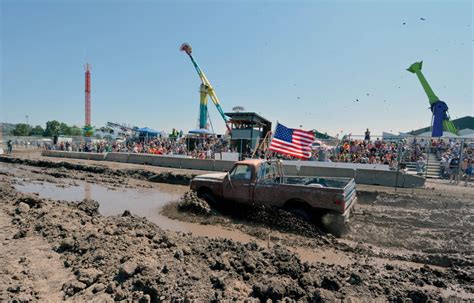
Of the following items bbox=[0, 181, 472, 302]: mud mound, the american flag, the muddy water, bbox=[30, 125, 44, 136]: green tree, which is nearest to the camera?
bbox=[0, 181, 472, 302]: mud mound

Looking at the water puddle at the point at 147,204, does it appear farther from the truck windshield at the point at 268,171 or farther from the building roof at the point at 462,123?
the building roof at the point at 462,123

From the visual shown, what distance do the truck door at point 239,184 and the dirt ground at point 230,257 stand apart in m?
0.57

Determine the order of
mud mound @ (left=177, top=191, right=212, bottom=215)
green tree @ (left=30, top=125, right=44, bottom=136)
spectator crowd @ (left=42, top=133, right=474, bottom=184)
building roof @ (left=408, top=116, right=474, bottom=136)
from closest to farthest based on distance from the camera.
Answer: mud mound @ (left=177, top=191, right=212, bottom=215) → spectator crowd @ (left=42, top=133, right=474, bottom=184) → building roof @ (left=408, top=116, right=474, bottom=136) → green tree @ (left=30, top=125, right=44, bottom=136)

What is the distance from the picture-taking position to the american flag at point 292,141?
37.0 feet

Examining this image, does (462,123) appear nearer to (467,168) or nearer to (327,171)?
(467,168)

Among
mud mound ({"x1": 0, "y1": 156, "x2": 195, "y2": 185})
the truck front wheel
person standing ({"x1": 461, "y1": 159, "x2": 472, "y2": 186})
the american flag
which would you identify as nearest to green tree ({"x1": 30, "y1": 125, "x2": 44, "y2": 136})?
mud mound ({"x1": 0, "y1": 156, "x2": 195, "y2": 185})

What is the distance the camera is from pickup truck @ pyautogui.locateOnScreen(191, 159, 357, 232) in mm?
6749

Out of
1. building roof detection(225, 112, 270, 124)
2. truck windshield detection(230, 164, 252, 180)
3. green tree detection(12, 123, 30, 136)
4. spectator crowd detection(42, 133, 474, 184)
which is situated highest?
green tree detection(12, 123, 30, 136)

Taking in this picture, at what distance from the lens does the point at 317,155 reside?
17.1 metres

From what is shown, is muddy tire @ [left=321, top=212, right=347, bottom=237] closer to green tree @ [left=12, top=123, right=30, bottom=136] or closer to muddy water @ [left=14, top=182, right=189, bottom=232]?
muddy water @ [left=14, top=182, right=189, bottom=232]

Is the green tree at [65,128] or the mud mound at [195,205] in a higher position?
the green tree at [65,128]

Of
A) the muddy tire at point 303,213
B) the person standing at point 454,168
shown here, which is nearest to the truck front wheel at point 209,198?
the muddy tire at point 303,213

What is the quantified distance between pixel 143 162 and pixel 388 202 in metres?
17.0

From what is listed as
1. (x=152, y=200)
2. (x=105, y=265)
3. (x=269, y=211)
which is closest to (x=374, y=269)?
(x=269, y=211)
